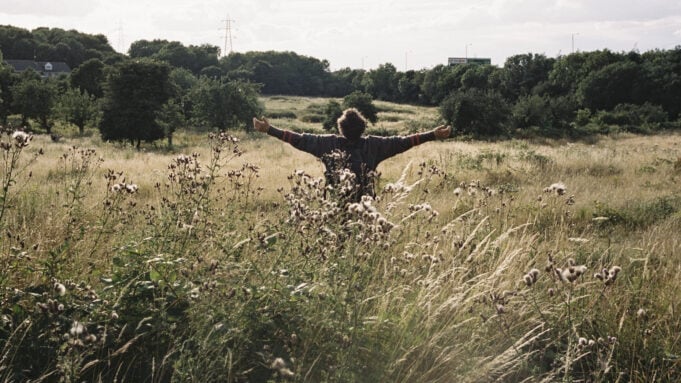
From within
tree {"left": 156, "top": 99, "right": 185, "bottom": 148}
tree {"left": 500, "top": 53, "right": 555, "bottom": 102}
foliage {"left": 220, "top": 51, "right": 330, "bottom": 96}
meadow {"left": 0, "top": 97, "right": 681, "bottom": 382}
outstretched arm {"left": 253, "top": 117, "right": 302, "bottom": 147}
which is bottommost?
meadow {"left": 0, "top": 97, "right": 681, "bottom": 382}

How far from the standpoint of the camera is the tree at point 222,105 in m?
48.3

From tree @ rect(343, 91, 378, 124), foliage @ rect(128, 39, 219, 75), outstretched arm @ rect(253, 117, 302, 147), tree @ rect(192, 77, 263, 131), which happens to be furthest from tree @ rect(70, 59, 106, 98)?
outstretched arm @ rect(253, 117, 302, 147)

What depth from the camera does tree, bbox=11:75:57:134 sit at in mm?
47156

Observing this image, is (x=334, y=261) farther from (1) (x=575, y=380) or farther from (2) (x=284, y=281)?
(1) (x=575, y=380)

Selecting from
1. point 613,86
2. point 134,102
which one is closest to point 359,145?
point 134,102

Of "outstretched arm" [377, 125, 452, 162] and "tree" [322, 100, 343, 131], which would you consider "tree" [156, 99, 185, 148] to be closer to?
"tree" [322, 100, 343, 131]

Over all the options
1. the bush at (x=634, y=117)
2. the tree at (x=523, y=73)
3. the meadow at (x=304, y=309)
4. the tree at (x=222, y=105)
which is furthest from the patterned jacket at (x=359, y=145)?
the tree at (x=523, y=73)

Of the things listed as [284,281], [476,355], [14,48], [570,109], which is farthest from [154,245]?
[14,48]

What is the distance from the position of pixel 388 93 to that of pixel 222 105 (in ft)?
232

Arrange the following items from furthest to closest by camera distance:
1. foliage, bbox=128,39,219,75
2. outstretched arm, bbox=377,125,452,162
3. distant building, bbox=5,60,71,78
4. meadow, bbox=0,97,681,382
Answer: foliage, bbox=128,39,219,75, distant building, bbox=5,60,71,78, outstretched arm, bbox=377,125,452,162, meadow, bbox=0,97,681,382

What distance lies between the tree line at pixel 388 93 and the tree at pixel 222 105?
3.4 inches

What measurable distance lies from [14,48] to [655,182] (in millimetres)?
124914

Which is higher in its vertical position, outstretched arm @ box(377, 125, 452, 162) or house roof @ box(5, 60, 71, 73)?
house roof @ box(5, 60, 71, 73)

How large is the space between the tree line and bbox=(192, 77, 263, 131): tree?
0.09 m
